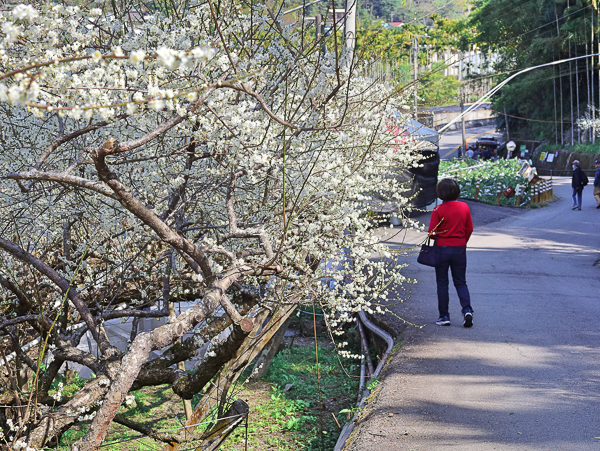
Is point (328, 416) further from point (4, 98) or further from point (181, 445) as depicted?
point (4, 98)

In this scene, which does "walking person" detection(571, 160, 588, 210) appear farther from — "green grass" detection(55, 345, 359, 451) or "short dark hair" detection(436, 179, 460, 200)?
"short dark hair" detection(436, 179, 460, 200)

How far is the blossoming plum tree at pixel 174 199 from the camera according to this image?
157 inches

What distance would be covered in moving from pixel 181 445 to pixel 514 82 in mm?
50763

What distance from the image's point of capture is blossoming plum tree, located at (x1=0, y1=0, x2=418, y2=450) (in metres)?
3.98

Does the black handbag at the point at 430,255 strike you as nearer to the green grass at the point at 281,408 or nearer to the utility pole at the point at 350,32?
the green grass at the point at 281,408

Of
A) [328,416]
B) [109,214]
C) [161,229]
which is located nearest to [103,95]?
[161,229]

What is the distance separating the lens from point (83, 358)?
16.2 ft

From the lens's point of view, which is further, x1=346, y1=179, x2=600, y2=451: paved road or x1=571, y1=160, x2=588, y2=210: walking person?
x1=571, y1=160, x2=588, y2=210: walking person

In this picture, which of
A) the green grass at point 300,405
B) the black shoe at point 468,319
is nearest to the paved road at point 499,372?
the black shoe at point 468,319

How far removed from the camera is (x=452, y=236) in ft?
24.9

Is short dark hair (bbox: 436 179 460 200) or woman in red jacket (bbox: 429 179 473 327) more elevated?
short dark hair (bbox: 436 179 460 200)

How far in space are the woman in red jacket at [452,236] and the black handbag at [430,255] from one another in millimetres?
47

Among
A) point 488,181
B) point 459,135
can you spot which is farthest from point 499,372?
point 459,135

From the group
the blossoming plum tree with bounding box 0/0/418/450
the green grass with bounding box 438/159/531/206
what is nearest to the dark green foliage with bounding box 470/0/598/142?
the green grass with bounding box 438/159/531/206
